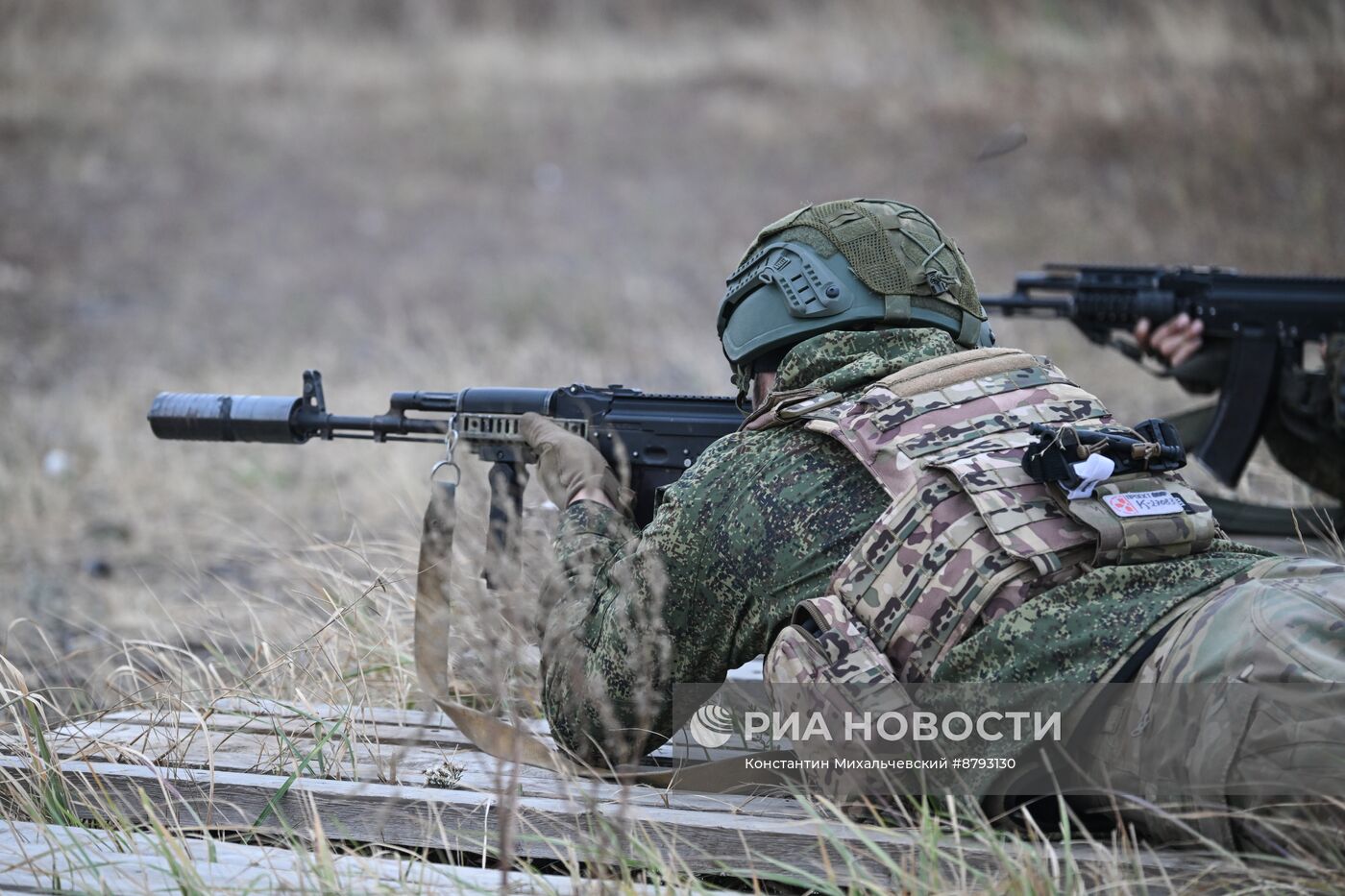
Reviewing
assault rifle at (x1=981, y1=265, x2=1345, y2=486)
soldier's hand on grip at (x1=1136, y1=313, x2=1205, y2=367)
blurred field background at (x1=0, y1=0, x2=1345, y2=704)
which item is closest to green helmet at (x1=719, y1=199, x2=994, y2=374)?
assault rifle at (x1=981, y1=265, x2=1345, y2=486)

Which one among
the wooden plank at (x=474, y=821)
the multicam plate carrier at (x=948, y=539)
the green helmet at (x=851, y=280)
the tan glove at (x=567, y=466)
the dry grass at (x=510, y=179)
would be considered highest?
the dry grass at (x=510, y=179)

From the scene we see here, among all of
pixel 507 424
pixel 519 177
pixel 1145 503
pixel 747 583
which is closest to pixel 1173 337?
pixel 507 424

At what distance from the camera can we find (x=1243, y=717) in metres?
2.07

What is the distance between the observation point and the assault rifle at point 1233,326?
530 centimetres

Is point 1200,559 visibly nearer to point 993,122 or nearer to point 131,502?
point 131,502

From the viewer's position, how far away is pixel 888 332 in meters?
2.76

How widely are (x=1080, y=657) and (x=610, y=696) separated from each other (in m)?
1.02

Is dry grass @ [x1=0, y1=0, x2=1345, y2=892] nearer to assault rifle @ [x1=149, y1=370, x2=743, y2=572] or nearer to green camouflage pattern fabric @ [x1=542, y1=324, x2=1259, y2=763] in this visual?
assault rifle @ [x1=149, y1=370, x2=743, y2=572]

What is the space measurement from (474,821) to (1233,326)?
13.7 feet

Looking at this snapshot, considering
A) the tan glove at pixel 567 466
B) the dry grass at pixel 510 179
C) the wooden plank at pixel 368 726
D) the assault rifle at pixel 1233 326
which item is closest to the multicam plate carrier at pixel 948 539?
the wooden plank at pixel 368 726

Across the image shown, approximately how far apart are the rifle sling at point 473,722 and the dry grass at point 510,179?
4.00m

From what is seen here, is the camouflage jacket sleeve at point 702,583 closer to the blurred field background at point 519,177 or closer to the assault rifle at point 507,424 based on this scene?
the assault rifle at point 507,424

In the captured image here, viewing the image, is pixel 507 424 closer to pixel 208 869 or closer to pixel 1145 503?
pixel 208 869

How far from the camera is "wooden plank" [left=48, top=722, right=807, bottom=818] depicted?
2855 mm
